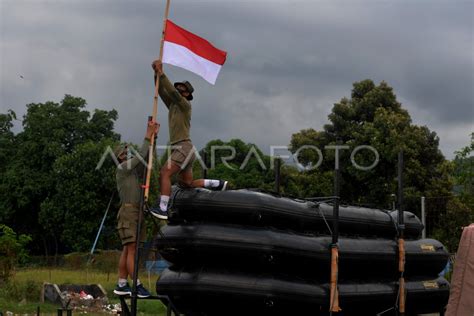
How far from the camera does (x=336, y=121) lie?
107 feet

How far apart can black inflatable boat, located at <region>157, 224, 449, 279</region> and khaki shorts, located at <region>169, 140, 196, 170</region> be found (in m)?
0.68

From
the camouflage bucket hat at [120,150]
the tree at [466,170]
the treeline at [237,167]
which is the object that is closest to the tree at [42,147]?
the treeline at [237,167]

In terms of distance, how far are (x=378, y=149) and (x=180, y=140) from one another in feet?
72.8

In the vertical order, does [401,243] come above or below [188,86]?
below

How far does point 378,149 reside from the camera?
97.2 ft

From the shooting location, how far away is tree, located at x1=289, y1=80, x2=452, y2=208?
29438mm

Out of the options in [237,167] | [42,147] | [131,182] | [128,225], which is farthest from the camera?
[237,167]

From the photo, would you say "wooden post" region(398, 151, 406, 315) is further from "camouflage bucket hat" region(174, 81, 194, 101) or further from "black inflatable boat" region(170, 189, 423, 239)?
"camouflage bucket hat" region(174, 81, 194, 101)

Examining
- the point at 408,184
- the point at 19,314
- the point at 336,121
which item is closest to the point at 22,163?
the point at 336,121

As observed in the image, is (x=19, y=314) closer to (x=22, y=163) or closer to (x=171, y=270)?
(x=171, y=270)

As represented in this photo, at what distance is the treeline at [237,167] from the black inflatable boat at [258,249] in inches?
520

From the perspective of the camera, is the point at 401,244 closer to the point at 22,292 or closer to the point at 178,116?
the point at 178,116

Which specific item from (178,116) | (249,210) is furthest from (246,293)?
(178,116)

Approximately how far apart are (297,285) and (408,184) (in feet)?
75.4
